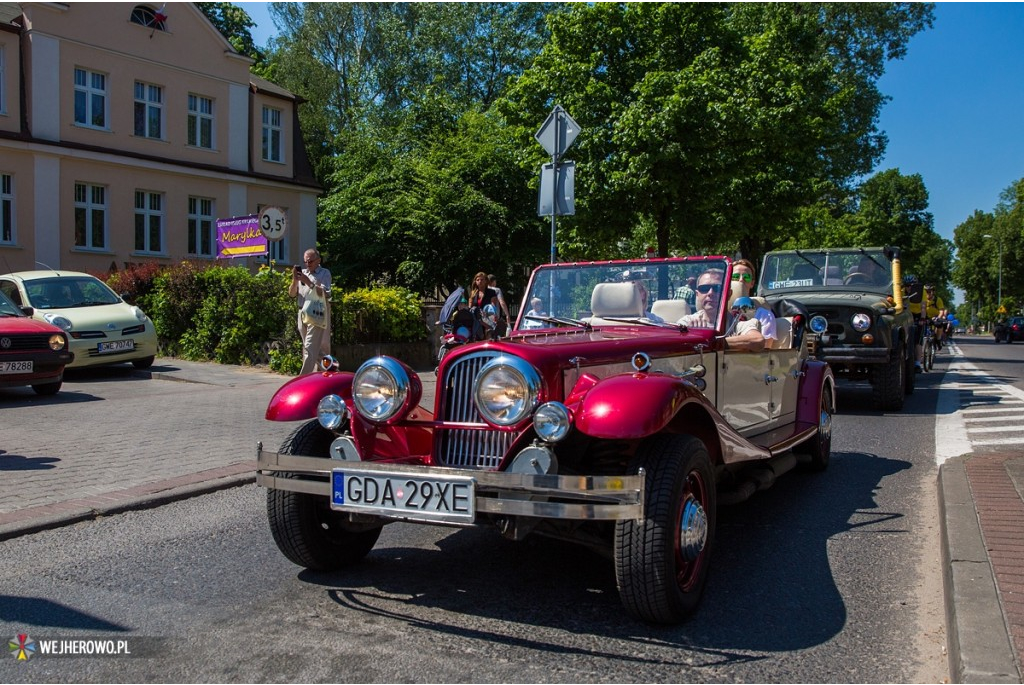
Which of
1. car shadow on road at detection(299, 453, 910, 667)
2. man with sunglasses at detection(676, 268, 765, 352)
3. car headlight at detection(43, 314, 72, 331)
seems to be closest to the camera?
car shadow on road at detection(299, 453, 910, 667)

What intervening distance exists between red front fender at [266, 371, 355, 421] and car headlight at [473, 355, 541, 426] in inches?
33.2

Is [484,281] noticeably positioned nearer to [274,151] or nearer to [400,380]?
[400,380]

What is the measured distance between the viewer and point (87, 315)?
12.5 metres

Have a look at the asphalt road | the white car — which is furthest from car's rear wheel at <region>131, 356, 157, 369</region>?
the asphalt road

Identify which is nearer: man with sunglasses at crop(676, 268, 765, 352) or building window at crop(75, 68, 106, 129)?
man with sunglasses at crop(676, 268, 765, 352)

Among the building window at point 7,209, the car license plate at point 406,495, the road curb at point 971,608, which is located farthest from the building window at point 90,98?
the road curb at point 971,608

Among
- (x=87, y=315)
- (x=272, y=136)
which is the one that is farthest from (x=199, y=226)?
(x=87, y=315)

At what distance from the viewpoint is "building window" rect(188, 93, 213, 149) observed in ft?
82.7

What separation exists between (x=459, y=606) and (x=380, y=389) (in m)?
1.11

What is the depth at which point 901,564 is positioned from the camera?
4609mm

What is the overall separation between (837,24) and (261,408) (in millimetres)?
31889

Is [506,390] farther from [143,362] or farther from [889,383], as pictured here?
[143,362]

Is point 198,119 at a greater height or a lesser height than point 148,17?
lesser

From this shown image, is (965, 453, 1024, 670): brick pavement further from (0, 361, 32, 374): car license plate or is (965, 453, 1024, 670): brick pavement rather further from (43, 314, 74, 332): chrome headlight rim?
(43, 314, 74, 332): chrome headlight rim
